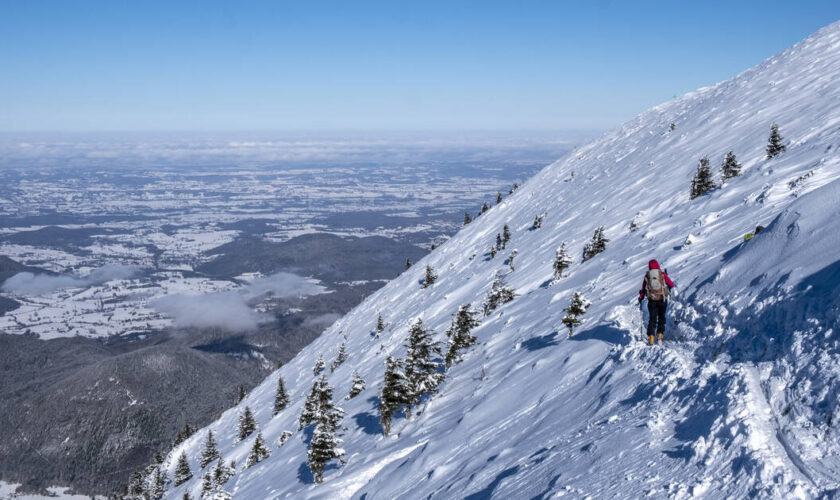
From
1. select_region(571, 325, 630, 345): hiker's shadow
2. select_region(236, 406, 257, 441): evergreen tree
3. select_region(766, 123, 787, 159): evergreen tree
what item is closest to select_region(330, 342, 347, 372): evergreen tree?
select_region(236, 406, 257, 441): evergreen tree

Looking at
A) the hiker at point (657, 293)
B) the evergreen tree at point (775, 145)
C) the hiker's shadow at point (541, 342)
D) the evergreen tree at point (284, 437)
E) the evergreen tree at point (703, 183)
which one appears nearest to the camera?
the hiker at point (657, 293)

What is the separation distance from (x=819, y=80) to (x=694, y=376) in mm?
49153

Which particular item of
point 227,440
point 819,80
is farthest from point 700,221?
point 227,440

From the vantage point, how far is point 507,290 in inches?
1412

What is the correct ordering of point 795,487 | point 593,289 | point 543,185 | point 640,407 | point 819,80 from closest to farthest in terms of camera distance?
1. point 795,487
2. point 640,407
3. point 593,289
4. point 819,80
5. point 543,185

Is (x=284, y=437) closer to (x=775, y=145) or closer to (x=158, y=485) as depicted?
(x=158, y=485)

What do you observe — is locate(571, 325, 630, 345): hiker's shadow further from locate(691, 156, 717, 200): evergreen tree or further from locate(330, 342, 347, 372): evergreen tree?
locate(330, 342, 347, 372): evergreen tree

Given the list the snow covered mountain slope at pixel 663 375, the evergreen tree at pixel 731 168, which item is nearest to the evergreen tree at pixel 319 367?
the snow covered mountain slope at pixel 663 375

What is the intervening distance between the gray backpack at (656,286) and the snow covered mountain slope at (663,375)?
115cm

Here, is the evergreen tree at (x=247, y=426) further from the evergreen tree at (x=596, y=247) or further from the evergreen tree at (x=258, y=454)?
the evergreen tree at (x=596, y=247)

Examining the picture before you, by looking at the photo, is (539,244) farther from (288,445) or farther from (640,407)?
(640,407)

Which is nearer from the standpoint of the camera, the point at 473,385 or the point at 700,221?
the point at 473,385

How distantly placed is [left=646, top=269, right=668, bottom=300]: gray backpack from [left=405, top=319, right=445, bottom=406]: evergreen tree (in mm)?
13127

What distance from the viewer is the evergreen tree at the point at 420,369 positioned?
23.9 metres
